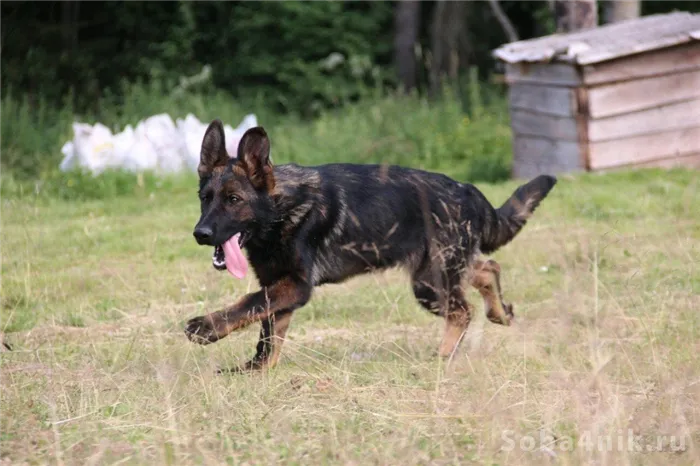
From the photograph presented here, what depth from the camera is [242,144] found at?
219 inches

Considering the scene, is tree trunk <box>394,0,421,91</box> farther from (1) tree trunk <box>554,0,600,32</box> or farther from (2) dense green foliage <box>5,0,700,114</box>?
(1) tree trunk <box>554,0,600,32</box>

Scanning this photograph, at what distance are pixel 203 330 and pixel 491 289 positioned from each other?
1.98 meters

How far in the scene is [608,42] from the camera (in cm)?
1114

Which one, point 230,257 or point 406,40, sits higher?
point 230,257

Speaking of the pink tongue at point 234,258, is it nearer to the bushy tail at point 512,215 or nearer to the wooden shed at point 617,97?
the bushy tail at point 512,215

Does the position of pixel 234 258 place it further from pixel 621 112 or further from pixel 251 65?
pixel 251 65

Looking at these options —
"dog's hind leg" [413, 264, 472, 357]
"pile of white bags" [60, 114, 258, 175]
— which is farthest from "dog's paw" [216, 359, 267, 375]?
"pile of white bags" [60, 114, 258, 175]

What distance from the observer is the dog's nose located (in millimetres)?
5273

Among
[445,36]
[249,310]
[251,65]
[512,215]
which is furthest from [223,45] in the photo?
[249,310]

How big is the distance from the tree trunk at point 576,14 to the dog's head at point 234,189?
27.3 ft

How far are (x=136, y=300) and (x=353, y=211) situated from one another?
199cm

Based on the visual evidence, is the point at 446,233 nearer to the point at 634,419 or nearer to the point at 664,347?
the point at 664,347

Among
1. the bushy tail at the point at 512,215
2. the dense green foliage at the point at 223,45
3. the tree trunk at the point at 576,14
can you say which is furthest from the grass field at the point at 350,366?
the dense green foliage at the point at 223,45

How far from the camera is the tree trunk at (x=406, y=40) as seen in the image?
18625 mm
